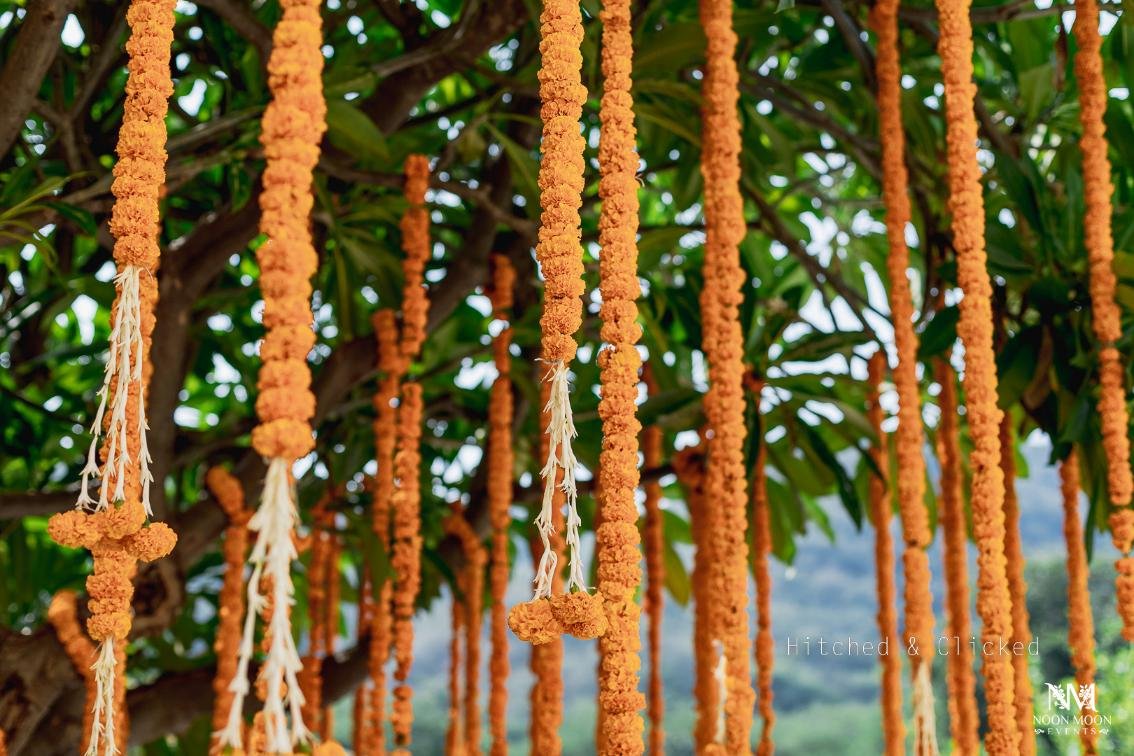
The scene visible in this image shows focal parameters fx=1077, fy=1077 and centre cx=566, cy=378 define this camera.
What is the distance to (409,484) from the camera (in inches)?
25.6

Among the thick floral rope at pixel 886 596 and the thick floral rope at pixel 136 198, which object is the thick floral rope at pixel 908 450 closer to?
the thick floral rope at pixel 886 596

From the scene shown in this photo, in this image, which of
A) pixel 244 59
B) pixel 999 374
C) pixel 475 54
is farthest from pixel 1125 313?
pixel 244 59

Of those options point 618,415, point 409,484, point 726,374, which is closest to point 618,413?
point 618,415

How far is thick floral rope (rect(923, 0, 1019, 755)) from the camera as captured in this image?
0.50m

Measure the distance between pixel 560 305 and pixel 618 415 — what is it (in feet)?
0.17

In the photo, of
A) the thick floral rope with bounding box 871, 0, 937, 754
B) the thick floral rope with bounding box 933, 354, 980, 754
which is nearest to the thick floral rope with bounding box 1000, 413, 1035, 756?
the thick floral rope with bounding box 933, 354, 980, 754

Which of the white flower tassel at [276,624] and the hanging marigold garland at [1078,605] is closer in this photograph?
the white flower tassel at [276,624]

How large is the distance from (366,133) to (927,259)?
45 centimetres

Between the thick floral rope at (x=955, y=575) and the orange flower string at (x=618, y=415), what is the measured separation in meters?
0.34

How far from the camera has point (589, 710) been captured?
3.20 m

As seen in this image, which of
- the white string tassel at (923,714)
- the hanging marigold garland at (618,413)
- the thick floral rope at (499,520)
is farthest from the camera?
the thick floral rope at (499,520)

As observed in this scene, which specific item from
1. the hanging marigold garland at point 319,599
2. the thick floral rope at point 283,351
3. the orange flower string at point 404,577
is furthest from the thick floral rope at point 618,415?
the hanging marigold garland at point 319,599

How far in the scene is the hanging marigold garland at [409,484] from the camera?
2.11ft

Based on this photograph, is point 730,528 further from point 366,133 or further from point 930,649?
point 366,133
